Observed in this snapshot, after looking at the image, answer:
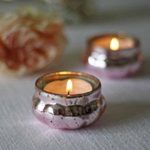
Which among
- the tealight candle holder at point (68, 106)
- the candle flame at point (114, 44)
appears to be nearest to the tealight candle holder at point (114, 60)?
the candle flame at point (114, 44)

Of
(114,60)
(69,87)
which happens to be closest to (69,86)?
(69,87)

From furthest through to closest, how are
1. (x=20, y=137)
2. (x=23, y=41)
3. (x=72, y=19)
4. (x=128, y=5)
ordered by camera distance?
(x=128, y=5)
(x=72, y=19)
(x=23, y=41)
(x=20, y=137)

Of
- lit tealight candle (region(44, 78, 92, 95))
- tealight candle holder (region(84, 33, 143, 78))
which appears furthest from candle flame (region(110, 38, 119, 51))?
lit tealight candle (region(44, 78, 92, 95))

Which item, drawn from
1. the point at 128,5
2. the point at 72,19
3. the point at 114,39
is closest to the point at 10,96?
the point at 114,39

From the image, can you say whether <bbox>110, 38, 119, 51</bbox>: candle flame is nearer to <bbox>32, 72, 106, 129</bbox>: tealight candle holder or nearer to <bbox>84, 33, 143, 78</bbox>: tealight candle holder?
<bbox>84, 33, 143, 78</bbox>: tealight candle holder

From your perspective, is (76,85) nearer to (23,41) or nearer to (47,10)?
(23,41)
